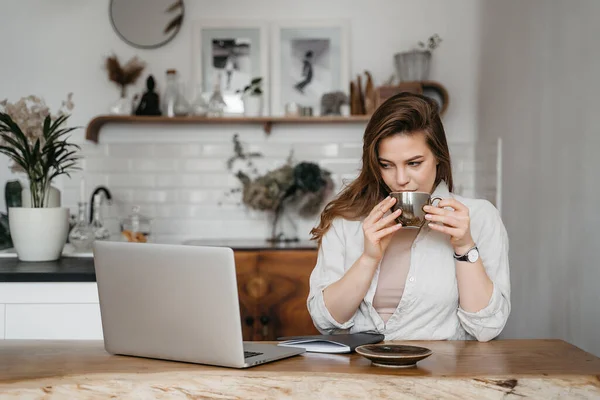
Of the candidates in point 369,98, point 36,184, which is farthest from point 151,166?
point 36,184

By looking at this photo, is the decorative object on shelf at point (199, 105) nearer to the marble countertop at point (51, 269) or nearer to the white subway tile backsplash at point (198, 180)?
the white subway tile backsplash at point (198, 180)

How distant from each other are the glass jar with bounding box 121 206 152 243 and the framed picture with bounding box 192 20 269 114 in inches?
34.3

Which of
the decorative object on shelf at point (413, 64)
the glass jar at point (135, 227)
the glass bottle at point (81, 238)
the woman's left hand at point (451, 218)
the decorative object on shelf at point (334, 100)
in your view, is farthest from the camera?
the decorative object on shelf at point (334, 100)

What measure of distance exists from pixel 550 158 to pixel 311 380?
199 centimetres

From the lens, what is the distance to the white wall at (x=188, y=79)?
471 centimetres

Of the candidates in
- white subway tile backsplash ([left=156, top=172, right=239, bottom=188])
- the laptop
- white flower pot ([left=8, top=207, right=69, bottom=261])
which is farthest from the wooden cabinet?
the laptop

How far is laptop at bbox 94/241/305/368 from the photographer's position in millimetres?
1549

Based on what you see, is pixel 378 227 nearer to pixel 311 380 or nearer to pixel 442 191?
pixel 442 191

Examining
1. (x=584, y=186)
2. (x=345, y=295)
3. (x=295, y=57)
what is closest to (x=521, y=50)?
(x=584, y=186)

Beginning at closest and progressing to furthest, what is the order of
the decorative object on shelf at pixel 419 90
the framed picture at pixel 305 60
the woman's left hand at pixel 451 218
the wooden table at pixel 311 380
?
the wooden table at pixel 311 380
the woman's left hand at pixel 451 218
the decorative object on shelf at pixel 419 90
the framed picture at pixel 305 60

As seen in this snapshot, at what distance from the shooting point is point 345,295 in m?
1.99

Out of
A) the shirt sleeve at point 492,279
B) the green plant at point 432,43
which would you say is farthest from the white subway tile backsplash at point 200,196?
the shirt sleeve at point 492,279

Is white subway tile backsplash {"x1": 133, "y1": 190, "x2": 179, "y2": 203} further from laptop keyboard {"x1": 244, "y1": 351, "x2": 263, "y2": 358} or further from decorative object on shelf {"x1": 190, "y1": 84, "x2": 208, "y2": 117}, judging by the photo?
laptop keyboard {"x1": 244, "y1": 351, "x2": 263, "y2": 358}

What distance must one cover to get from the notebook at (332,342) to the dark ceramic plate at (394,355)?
0.33 ft
